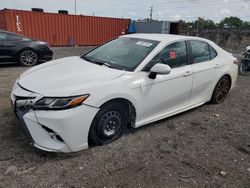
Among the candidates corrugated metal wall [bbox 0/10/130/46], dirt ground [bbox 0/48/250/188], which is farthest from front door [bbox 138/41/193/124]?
corrugated metal wall [bbox 0/10/130/46]

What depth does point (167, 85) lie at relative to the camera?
11.7ft

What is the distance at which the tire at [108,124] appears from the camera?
292 centimetres

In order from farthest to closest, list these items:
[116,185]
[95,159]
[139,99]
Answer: [139,99] < [95,159] < [116,185]

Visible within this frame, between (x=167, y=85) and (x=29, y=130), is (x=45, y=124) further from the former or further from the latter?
(x=167, y=85)

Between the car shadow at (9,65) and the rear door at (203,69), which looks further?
the car shadow at (9,65)

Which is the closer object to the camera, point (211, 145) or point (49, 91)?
point (49, 91)

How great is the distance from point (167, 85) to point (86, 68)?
1256 millimetres

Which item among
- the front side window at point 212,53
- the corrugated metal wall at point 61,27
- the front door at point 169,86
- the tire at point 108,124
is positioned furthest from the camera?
the corrugated metal wall at point 61,27

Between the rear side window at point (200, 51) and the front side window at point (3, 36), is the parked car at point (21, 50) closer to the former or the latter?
the front side window at point (3, 36)

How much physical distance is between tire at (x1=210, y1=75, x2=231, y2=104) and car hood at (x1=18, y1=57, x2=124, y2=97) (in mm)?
2517

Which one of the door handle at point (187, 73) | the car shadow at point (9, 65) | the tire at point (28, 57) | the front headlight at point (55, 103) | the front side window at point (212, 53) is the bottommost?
the car shadow at point (9, 65)

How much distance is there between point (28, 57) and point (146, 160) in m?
6.65

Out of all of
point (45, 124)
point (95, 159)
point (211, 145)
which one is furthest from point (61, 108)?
point (211, 145)

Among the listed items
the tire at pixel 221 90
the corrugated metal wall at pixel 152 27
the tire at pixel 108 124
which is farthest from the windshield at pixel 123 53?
the corrugated metal wall at pixel 152 27
